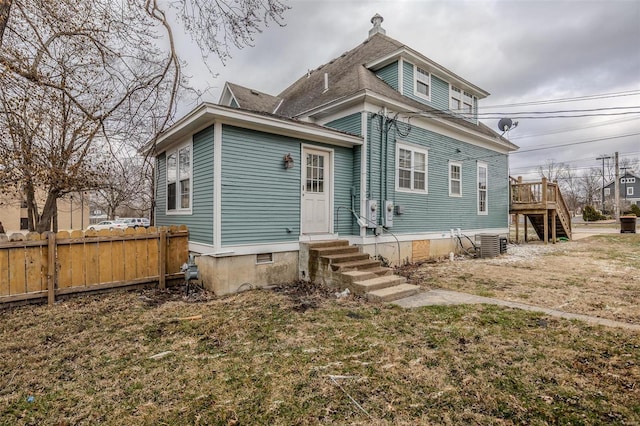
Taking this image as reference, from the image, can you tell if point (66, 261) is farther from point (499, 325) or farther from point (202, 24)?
point (499, 325)

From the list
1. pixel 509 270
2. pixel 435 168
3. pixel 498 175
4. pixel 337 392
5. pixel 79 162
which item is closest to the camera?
Answer: pixel 337 392

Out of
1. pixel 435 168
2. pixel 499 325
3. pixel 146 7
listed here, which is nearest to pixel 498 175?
pixel 435 168

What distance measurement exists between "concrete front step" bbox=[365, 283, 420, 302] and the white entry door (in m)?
2.45

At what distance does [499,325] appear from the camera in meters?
4.24

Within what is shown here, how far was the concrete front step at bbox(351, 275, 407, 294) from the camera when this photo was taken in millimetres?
5766

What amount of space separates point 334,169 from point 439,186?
14.1 feet

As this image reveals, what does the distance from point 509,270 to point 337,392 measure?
7.39 m

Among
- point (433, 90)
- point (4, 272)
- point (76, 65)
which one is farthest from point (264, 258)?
point (433, 90)

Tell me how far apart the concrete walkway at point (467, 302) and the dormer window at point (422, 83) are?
7002 millimetres

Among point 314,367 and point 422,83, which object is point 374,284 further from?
point 422,83

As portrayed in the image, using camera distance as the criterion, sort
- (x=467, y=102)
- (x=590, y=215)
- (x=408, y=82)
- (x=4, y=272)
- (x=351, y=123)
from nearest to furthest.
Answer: (x=4, y=272)
(x=351, y=123)
(x=408, y=82)
(x=467, y=102)
(x=590, y=215)

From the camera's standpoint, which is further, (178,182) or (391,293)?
(178,182)

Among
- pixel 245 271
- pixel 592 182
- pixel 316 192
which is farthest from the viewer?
pixel 592 182

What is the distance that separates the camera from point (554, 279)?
710 cm
